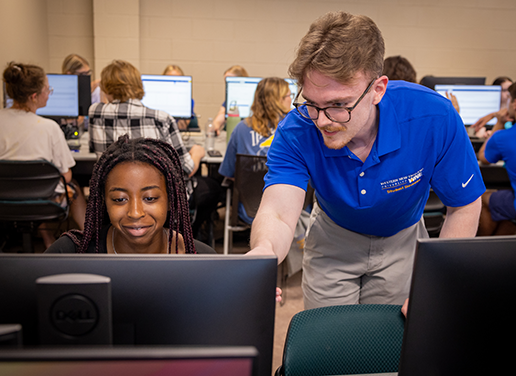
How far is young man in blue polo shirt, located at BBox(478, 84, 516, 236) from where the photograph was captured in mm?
2609

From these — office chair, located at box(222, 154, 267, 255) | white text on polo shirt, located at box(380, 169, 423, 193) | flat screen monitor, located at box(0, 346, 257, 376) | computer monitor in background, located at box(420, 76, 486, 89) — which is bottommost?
office chair, located at box(222, 154, 267, 255)

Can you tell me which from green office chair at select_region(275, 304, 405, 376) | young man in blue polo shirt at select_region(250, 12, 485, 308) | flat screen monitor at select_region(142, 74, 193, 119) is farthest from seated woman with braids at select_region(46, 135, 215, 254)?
flat screen monitor at select_region(142, 74, 193, 119)

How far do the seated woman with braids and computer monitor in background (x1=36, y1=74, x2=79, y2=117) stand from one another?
7.97 ft

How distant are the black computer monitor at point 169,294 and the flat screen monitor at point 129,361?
21 cm

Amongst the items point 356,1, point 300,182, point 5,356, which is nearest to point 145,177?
point 300,182

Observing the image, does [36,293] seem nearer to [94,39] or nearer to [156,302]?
[156,302]

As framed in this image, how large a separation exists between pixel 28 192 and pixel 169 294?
211cm

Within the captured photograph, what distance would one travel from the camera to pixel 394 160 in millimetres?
1197

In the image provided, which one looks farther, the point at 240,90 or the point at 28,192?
the point at 240,90

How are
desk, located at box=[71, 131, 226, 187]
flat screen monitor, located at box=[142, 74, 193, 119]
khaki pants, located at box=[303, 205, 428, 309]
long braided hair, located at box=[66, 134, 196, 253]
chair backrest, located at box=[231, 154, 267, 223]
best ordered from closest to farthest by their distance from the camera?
long braided hair, located at box=[66, 134, 196, 253], khaki pants, located at box=[303, 205, 428, 309], chair backrest, located at box=[231, 154, 267, 223], desk, located at box=[71, 131, 226, 187], flat screen monitor, located at box=[142, 74, 193, 119]

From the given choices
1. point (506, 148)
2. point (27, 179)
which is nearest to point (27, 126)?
point (27, 179)

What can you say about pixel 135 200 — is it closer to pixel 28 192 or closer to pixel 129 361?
pixel 129 361

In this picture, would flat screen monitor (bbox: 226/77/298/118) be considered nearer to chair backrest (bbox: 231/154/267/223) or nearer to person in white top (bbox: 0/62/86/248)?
chair backrest (bbox: 231/154/267/223)

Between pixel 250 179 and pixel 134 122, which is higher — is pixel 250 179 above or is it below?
below
